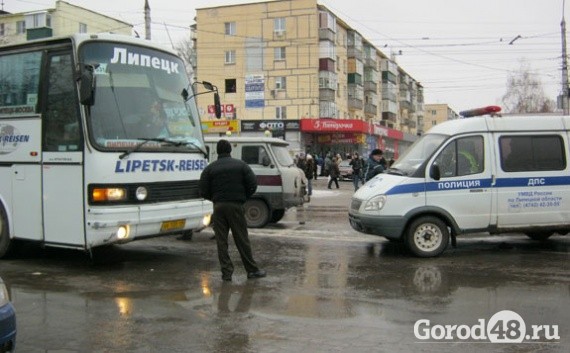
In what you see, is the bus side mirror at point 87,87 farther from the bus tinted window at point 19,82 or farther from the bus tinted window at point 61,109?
the bus tinted window at point 19,82

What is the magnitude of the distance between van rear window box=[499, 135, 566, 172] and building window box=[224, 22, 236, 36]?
A: 4636 cm

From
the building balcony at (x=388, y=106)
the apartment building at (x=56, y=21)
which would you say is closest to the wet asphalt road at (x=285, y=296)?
the apartment building at (x=56, y=21)

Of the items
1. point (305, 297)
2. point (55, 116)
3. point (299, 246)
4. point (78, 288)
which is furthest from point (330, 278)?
point (55, 116)

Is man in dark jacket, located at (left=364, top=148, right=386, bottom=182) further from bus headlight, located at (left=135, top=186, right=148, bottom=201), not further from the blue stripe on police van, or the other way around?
bus headlight, located at (left=135, top=186, right=148, bottom=201)

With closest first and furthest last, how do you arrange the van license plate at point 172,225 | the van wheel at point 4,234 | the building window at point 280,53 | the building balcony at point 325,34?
1. the van license plate at point 172,225
2. the van wheel at point 4,234
3. the building balcony at point 325,34
4. the building window at point 280,53

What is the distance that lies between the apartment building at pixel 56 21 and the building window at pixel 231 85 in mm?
10754

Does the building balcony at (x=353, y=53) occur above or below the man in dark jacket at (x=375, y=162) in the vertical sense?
above

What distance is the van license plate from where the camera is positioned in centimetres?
828

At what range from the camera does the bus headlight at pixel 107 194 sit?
25.2ft

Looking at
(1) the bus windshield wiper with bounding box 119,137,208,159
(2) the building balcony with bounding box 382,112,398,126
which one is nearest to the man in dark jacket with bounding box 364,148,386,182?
(1) the bus windshield wiper with bounding box 119,137,208,159

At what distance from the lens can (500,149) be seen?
947 centimetres

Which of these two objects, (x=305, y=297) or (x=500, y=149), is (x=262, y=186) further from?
(x=305, y=297)

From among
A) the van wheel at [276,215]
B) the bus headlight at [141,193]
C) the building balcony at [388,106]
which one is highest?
the building balcony at [388,106]

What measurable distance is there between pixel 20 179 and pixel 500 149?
764cm
